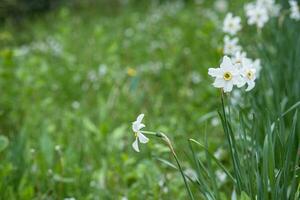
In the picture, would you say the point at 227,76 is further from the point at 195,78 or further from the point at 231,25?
the point at 195,78

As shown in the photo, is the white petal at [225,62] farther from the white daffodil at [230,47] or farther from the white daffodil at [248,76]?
the white daffodil at [230,47]

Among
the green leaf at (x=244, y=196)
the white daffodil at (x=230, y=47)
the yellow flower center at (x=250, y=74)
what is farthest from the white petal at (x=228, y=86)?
the white daffodil at (x=230, y=47)

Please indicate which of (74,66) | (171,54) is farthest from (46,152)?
(171,54)

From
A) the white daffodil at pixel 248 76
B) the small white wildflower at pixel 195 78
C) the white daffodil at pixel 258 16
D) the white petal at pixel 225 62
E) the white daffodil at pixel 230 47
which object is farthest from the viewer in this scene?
the small white wildflower at pixel 195 78

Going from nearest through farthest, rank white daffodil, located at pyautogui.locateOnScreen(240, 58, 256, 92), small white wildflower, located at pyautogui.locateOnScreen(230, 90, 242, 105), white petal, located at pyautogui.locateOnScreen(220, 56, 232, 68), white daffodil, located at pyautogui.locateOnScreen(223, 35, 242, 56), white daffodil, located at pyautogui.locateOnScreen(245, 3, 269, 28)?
white petal, located at pyautogui.locateOnScreen(220, 56, 232, 68) → white daffodil, located at pyautogui.locateOnScreen(240, 58, 256, 92) → white daffodil, located at pyautogui.locateOnScreen(223, 35, 242, 56) → white daffodil, located at pyautogui.locateOnScreen(245, 3, 269, 28) → small white wildflower, located at pyautogui.locateOnScreen(230, 90, 242, 105)

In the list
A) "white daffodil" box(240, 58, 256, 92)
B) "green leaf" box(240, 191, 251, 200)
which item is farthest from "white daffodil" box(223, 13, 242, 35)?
"green leaf" box(240, 191, 251, 200)

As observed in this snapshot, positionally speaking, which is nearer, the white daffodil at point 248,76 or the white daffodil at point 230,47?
the white daffodil at point 248,76

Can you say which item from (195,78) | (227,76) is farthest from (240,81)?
(195,78)

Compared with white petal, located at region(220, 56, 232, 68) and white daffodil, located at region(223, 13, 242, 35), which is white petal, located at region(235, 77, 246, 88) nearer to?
white petal, located at region(220, 56, 232, 68)
